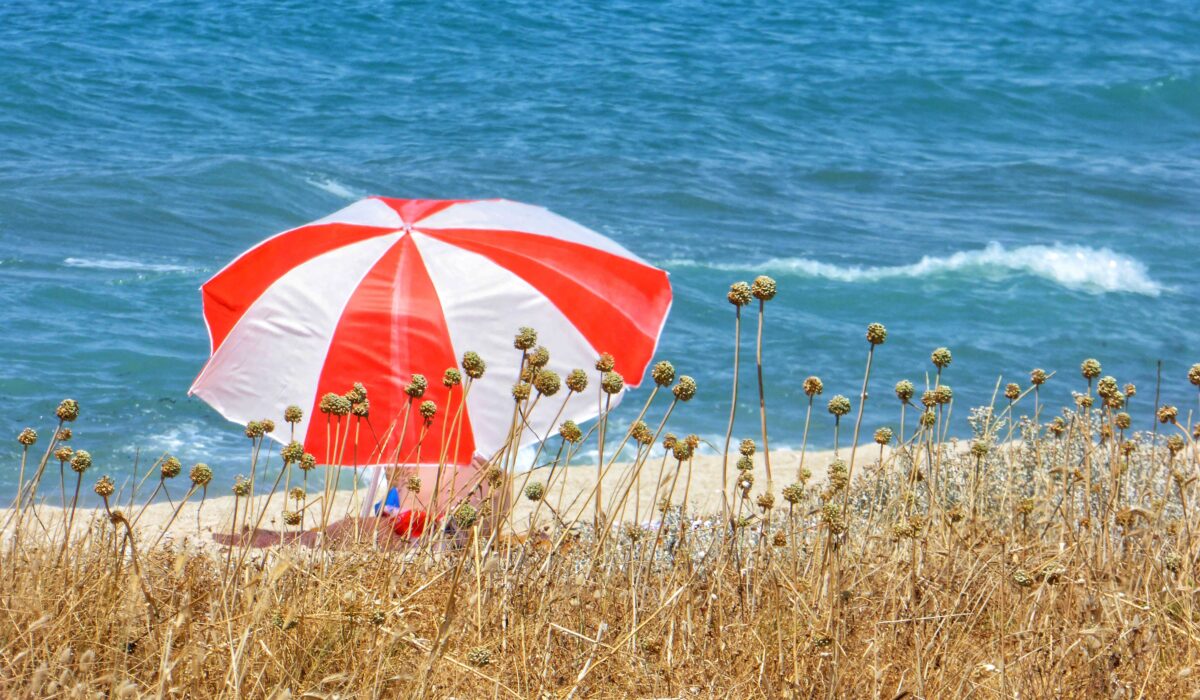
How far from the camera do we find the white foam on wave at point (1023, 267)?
53.1 feet

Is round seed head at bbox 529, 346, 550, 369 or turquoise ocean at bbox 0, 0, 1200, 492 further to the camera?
turquoise ocean at bbox 0, 0, 1200, 492

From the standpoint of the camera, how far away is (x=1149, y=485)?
401 centimetres

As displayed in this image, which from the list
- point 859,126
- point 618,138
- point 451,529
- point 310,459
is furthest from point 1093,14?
point 310,459

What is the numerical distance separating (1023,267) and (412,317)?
13.7m

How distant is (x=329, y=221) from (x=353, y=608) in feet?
8.61

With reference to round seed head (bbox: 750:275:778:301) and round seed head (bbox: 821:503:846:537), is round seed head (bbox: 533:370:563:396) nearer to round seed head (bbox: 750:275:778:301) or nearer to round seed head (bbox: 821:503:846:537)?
round seed head (bbox: 750:275:778:301)

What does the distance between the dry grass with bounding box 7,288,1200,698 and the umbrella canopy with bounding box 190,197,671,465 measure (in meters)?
1.16

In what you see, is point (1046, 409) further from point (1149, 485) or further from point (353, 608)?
point (353, 608)

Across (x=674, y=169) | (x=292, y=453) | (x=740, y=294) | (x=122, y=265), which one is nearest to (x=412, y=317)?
(x=292, y=453)

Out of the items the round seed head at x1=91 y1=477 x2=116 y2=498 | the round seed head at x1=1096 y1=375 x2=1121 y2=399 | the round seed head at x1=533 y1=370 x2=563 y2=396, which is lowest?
the round seed head at x1=91 y1=477 x2=116 y2=498

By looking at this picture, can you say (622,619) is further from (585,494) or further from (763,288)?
(585,494)

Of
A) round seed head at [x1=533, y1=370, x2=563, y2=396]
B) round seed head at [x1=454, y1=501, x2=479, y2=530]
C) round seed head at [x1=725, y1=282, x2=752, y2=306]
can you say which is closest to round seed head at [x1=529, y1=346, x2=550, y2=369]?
round seed head at [x1=533, y1=370, x2=563, y2=396]

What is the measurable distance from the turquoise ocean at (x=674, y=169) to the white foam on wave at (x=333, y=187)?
6 cm

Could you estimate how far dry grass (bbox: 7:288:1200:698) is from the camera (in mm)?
2807
